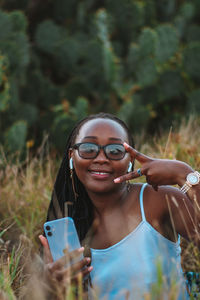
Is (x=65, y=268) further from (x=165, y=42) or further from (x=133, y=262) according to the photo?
(x=165, y=42)

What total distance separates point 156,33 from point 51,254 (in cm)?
487

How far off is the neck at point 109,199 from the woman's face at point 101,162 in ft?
0.14

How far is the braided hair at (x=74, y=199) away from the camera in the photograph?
2275mm

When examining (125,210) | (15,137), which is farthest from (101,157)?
(15,137)

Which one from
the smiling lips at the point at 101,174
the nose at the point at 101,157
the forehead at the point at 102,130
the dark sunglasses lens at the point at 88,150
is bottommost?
the smiling lips at the point at 101,174

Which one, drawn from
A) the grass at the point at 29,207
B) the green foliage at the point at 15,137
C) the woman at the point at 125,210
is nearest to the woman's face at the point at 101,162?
the woman at the point at 125,210

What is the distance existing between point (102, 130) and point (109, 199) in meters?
0.34

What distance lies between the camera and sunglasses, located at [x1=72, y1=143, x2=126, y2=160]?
2078mm

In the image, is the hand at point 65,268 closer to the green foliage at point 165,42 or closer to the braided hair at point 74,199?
the braided hair at point 74,199

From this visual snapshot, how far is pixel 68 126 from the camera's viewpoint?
17.1 ft

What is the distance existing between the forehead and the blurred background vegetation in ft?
9.78

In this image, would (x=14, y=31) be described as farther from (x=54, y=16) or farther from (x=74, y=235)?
A: (x=74, y=235)

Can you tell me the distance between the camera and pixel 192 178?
1920 mm

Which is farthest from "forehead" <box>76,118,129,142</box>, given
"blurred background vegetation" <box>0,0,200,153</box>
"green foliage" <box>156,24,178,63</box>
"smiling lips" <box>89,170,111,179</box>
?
"green foliage" <box>156,24,178,63</box>
